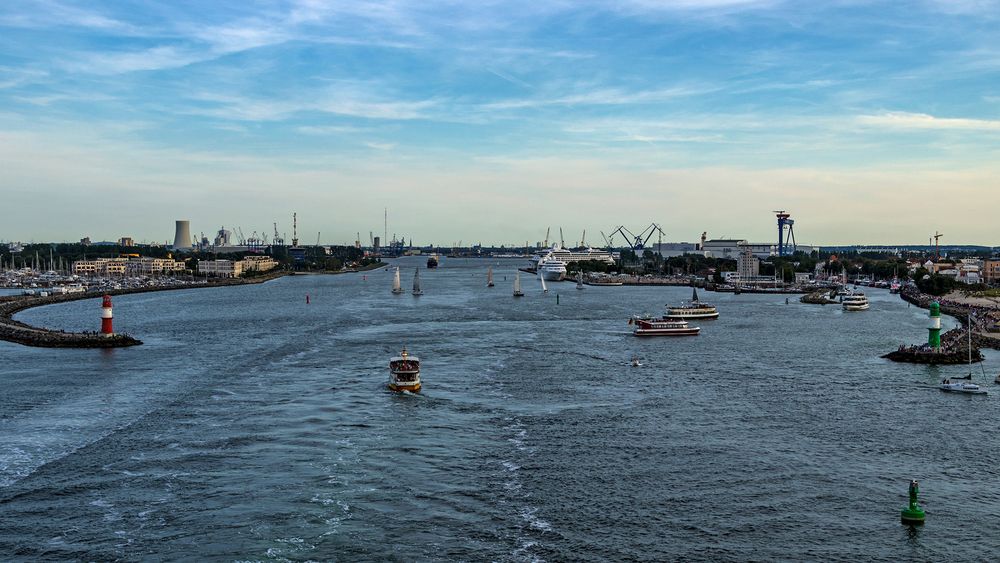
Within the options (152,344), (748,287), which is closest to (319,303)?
(152,344)

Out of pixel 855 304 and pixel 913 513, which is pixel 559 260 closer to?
pixel 855 304

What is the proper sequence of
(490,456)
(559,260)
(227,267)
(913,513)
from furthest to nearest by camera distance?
(559,260), (227,267), (490,456), (913,513)

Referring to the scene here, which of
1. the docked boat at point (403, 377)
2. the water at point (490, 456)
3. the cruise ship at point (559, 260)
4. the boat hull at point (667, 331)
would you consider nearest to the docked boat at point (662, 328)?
the boat hull at point (667, 331)

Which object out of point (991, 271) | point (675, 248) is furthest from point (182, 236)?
point (991, 271)

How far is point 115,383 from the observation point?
21922mm

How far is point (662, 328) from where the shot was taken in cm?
3488

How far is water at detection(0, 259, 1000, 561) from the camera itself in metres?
10.9

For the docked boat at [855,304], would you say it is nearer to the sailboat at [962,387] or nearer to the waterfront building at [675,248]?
the sailboat at [962,387]

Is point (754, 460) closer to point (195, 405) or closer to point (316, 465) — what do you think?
point (316, 465)

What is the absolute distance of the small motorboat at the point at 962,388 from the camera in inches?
797

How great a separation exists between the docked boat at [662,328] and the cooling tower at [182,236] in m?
132

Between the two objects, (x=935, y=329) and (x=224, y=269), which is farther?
(x=224, y=269)

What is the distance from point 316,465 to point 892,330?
31.0 metres

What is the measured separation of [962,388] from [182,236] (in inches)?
5910
